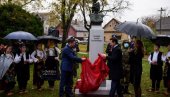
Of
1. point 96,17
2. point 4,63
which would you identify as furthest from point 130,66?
point 4,63

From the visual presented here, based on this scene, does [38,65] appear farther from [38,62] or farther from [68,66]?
[68,66]

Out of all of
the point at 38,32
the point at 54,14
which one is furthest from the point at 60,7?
the point at 38,32

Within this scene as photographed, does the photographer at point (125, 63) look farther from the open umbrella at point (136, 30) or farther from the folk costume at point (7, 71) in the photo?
the folk costume at point (7, 71)

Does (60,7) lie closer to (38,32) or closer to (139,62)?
(38,32)

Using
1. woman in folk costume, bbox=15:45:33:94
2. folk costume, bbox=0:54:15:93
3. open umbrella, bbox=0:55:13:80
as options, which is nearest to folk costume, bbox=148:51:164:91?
woman in folk costume, bbox=15:45:33:94

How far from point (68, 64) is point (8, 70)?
2.25 m

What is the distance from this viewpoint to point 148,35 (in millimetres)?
12273

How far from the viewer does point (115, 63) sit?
11227 mm

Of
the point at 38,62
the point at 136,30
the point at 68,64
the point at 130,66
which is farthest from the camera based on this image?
the point at 38,62

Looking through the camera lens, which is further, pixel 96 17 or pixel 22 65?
pixel 96 17

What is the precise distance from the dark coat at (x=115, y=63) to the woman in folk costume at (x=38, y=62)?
11.3 ft

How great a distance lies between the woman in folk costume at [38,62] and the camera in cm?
1377

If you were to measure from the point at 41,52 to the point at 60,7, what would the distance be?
24546 millimetres

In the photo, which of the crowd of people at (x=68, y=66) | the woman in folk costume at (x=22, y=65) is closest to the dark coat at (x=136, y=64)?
the crowd of people at (x=68, y=66)
